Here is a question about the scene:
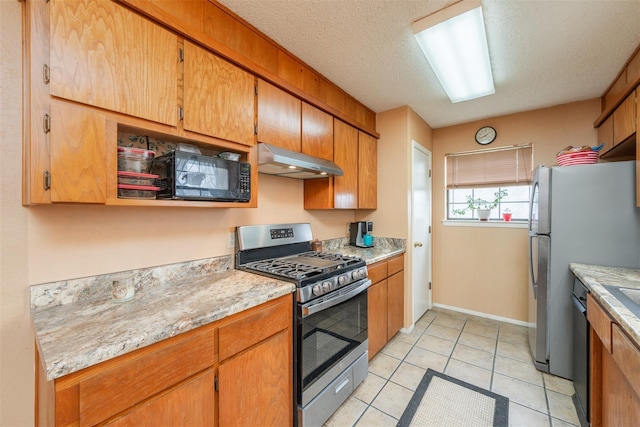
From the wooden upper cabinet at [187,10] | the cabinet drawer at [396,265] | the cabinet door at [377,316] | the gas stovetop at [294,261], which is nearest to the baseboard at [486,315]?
the cabinet drawer at [396,265]

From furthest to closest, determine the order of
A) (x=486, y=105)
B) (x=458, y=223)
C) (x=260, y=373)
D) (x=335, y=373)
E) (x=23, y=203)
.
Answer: (x=458, y=223), (x=486, y=105), (x=335, y=373), (x=260, y=373), (x=23, y=203)

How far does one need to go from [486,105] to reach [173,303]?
3.33 meters

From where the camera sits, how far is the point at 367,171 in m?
2.82

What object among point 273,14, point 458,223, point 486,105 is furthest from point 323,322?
point 486,105

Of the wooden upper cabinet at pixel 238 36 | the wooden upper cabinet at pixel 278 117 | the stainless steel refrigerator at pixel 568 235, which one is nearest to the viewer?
the wooden upper cabinet at pixel 238 36

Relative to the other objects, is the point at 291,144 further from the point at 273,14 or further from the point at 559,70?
the point at 559,70

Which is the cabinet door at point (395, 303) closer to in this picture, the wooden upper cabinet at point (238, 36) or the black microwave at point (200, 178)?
the black microwave at point (200, 178)

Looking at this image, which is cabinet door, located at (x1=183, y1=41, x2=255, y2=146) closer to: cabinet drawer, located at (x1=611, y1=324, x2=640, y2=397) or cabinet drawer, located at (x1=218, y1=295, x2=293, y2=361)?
cabinet drawer, located at (x1=218, y1=295, x2=293, y2=361)

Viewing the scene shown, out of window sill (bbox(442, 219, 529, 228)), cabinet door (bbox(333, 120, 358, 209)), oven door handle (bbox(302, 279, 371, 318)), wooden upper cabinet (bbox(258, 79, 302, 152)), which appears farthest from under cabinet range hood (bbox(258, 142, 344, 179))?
window sill (bbox(442, 219, 529, 228))

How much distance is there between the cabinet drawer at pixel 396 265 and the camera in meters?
2.50

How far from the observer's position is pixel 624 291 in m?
1.41

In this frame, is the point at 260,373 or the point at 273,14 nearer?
the point at 260,373

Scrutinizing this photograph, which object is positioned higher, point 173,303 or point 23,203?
point 23,203

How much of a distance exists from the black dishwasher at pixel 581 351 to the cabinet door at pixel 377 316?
1.33 m
